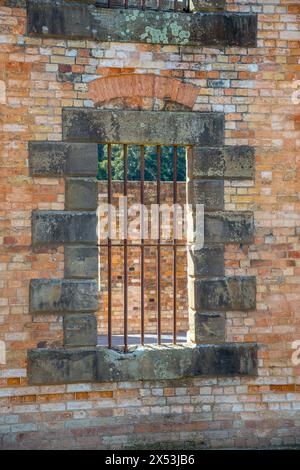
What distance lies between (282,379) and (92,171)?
119 inches

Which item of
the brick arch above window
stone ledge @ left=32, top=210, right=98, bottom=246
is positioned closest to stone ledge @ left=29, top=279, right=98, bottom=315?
stone ledge @ left=32, top=210, right=98, bottom=246

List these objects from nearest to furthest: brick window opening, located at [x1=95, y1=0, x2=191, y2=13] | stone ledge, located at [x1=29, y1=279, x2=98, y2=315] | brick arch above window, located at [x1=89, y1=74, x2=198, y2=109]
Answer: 1. stone ledge, located at [x1=29, y1=279, x2=98, y2=315]
2. brick arch above window, located at [x1=89, y1=74, x2=198, y2=109]
3. brick window opening, located at [x1=95, y1=0, x2=191, y2=13]

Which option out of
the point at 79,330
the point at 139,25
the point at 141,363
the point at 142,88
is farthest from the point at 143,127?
the point at 141,363

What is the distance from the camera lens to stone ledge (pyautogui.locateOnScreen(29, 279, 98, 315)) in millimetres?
5078

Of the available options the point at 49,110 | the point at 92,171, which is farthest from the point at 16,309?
the point at 49,110

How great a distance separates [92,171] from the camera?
5.20 meters

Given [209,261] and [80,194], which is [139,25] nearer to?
[80,194]

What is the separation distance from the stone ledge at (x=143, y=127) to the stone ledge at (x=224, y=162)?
0.11 m

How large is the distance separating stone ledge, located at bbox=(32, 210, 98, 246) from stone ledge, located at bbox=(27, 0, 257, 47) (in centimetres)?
183

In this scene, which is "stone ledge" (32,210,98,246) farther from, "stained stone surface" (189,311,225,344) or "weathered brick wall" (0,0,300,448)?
"stained stone surface" (189,311,225,344)

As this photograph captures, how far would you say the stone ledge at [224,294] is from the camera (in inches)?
209

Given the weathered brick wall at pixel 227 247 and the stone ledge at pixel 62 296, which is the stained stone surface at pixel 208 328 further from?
the stone ledge at pixel 62 296

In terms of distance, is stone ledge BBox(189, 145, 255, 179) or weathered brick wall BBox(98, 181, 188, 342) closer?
stone ledge BBox(189, 145, 255, 179)

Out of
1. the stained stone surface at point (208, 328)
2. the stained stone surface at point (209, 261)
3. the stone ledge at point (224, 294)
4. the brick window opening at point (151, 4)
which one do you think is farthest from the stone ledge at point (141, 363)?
the brick window opening at point (151, 4)
